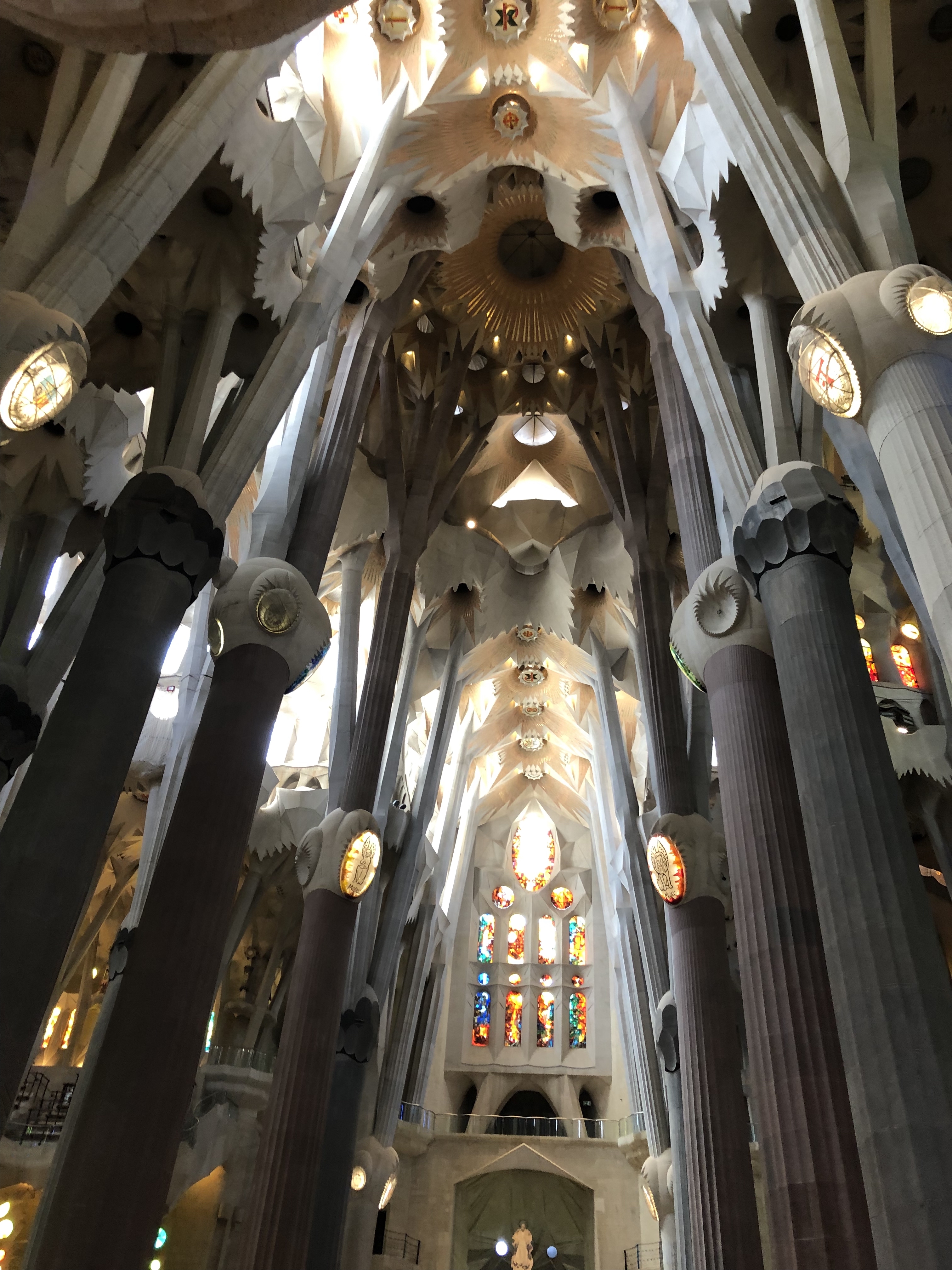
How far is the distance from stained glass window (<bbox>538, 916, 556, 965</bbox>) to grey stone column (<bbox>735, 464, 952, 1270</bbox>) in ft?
70.0

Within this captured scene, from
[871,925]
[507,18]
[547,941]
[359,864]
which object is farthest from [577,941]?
[871,925]

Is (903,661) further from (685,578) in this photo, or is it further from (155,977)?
(155,977)

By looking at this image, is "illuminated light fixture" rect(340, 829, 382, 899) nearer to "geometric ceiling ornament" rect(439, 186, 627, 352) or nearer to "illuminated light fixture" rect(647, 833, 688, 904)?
"illuminated light fixture" rect(647, 833, 688, 904)

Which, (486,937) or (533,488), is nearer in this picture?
(533,488)

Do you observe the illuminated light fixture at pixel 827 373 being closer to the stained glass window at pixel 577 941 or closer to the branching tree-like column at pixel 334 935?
the branching tree-like column at pixel 334 935

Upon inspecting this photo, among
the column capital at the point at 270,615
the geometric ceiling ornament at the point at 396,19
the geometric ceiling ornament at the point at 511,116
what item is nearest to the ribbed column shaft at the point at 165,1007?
the column capital at the point at 270,615

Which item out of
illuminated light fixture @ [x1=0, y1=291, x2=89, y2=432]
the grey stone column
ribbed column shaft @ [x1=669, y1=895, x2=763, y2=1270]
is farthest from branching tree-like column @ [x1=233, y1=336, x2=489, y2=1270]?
illuminated light fixture @ [x1=0, y1=291, x2=89, y2=432]

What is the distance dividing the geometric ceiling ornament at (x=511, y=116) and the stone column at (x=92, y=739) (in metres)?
8.43

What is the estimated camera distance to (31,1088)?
14.4 m

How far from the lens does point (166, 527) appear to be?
7211mm

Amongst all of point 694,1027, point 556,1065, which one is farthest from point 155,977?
point 556,1065

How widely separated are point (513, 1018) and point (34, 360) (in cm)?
2304

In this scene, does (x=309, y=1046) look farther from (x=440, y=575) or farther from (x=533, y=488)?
(x=533, y=488)

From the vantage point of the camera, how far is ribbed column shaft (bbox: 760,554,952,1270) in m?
4.22
